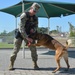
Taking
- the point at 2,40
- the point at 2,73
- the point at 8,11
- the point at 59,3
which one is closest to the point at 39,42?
the point at 2,73

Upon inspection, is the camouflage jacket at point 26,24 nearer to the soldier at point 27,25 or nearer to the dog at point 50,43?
the soldier at point 27,25

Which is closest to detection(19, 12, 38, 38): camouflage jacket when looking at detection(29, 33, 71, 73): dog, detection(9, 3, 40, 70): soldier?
detection(9, 3, 40, 70): soldier

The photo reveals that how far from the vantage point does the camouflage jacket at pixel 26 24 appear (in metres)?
8.64

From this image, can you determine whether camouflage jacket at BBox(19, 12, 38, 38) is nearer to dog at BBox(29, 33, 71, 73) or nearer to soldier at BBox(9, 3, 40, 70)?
soldier at BBox(9, 3, 40, 70)

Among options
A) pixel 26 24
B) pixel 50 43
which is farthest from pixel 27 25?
pixel 50 43

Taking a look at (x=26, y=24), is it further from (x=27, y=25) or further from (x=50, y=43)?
(x=50, y=43)

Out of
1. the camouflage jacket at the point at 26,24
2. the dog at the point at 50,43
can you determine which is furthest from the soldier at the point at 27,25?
the dog at the point at 50,43

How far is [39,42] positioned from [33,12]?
0.98 m

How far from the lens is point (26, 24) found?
8.86 metres

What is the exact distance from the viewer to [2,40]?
32062mm

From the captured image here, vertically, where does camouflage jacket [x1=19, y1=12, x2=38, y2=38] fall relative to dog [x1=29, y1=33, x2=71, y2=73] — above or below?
above

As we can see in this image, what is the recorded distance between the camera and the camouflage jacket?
864cm

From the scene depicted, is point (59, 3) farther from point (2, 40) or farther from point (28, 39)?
point (2, 40)

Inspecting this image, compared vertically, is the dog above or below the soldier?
below
